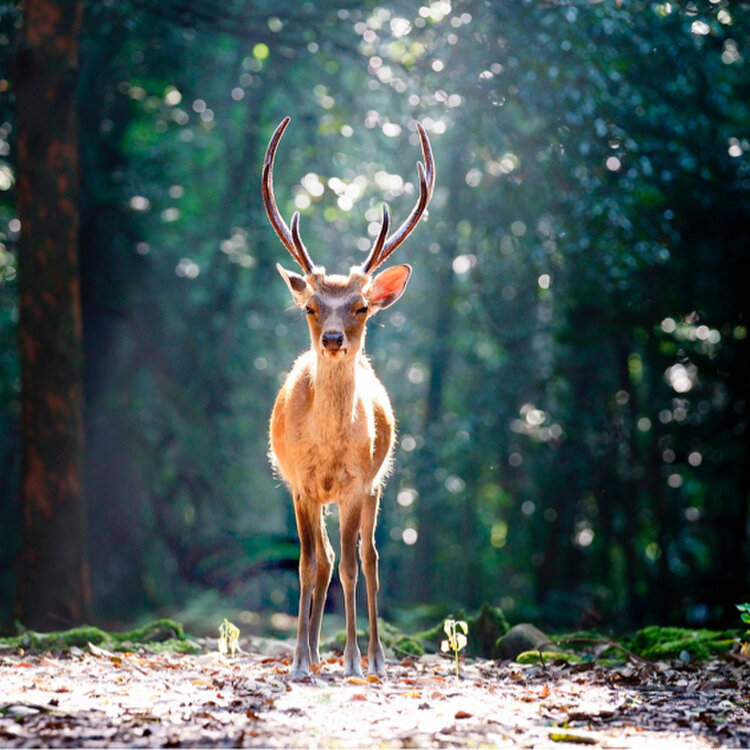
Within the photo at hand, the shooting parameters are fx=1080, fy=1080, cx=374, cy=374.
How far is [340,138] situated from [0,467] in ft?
26.0

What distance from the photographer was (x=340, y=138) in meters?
18.7

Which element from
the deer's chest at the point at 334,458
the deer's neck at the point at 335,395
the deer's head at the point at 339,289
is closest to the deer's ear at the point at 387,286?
the deer's head at the point at 339,289

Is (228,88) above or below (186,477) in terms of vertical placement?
above

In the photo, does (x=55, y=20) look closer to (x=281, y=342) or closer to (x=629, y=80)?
(x=629, y=80)

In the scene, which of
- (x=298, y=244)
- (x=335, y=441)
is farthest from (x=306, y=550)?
(x=298, y=244)

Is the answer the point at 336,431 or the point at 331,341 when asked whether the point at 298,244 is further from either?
the point at 336,431

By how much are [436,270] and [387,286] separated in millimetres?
11302

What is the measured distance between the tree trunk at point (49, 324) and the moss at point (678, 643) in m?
6.00

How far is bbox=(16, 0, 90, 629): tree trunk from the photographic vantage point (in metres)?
11.7

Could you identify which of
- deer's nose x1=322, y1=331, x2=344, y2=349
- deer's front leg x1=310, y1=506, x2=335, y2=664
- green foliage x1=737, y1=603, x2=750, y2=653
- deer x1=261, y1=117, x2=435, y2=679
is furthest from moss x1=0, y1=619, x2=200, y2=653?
green foliage x1=737, y1=603, x2=750, y2=653

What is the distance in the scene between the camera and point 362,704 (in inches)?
223

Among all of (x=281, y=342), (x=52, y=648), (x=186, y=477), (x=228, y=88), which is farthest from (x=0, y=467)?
(x=52, y=648)

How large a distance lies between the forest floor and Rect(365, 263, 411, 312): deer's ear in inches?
101

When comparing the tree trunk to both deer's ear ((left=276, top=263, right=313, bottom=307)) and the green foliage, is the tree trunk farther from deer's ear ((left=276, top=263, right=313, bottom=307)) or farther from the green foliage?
the green foliage
